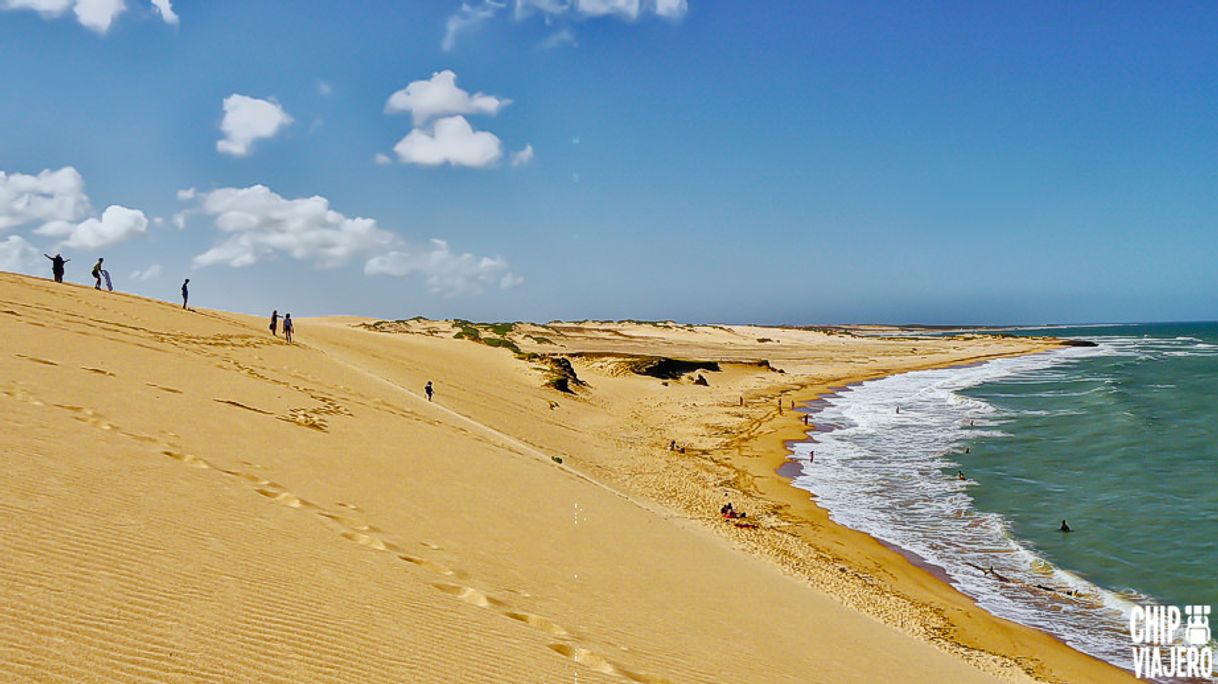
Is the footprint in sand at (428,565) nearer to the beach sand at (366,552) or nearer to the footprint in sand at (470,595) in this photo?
the beach sand at (366,552)

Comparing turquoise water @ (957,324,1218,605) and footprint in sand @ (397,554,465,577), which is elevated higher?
footprint in sand @ (397,554,465,577)

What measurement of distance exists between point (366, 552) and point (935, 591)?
11155mm

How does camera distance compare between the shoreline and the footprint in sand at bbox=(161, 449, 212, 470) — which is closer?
the footprint in sand at bbox=(161, 449, 212, 470)

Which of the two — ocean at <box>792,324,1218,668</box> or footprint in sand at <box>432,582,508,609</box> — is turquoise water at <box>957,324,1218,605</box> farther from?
footprint in sand at <box>432,582,508,609</box>

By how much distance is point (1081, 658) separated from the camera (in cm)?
1067

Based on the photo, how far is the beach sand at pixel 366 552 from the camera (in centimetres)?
425

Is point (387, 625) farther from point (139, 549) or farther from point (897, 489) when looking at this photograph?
point (897, 489)

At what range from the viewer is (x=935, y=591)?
12984 mm

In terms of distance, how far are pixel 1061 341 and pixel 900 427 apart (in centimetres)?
9839

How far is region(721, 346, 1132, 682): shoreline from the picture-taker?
34.1 ft
